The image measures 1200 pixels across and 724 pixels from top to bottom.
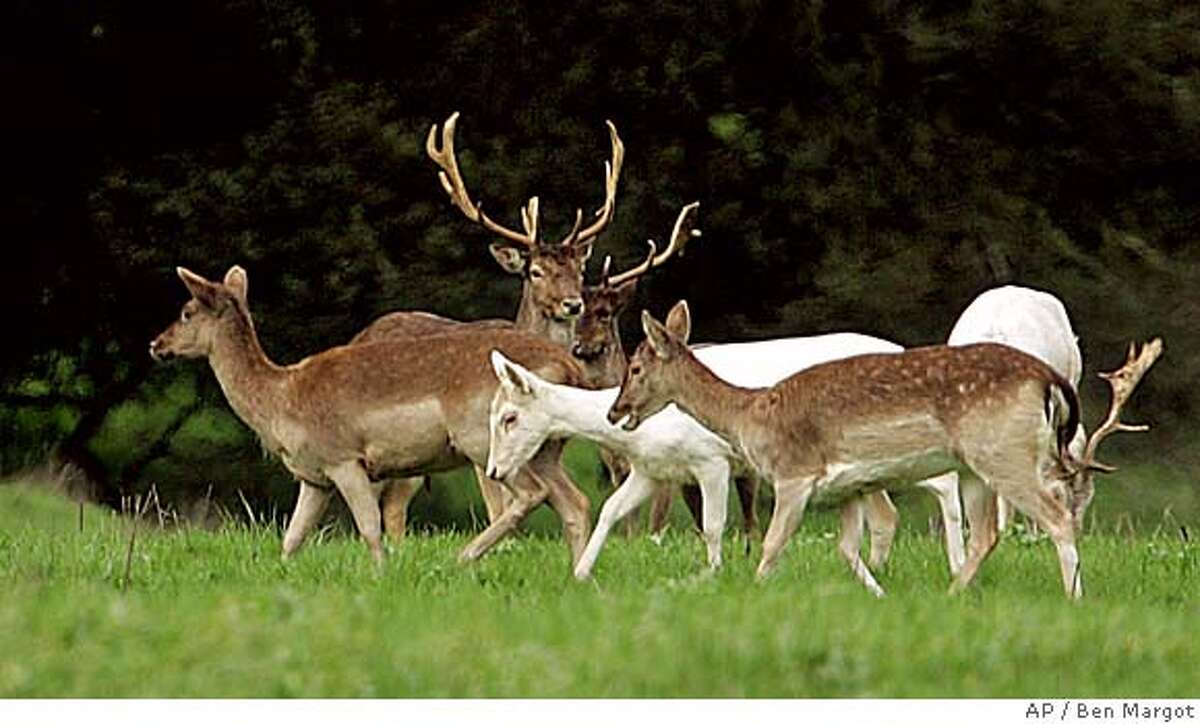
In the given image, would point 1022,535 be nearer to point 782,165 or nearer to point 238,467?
point 782,165

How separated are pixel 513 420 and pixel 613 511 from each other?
1.74ft

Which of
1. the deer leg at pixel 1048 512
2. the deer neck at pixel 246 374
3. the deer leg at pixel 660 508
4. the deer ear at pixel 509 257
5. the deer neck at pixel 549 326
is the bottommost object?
the deer leg at pixel 660 508

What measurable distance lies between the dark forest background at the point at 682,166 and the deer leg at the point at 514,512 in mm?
6765

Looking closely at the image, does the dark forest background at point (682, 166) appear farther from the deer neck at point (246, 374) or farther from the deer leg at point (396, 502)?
the deer neck at point (246, 374)

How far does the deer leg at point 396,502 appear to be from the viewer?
14570 mm

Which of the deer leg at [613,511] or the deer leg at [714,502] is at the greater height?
the deer leg at [613,511]

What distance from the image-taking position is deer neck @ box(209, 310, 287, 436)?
12406 mm

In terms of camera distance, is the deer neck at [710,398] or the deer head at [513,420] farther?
the deer head at [513,420]

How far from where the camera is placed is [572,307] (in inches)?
573

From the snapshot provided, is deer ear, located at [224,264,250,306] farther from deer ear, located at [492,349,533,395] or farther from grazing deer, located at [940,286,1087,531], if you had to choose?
grazing deer, located at [940,286,1087,531]

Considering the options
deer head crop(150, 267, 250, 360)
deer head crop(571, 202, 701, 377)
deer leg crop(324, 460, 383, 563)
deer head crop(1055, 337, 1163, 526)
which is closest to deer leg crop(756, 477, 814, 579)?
deer head crop(1055, 337, 1163, 526)

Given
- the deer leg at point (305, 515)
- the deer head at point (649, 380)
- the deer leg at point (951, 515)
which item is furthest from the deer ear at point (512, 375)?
the deer leg at point (951, 515)

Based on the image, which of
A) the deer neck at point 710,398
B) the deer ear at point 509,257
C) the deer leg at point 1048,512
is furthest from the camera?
the deer ear at point 509,257

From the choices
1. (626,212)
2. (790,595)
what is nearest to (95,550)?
(790,595)
